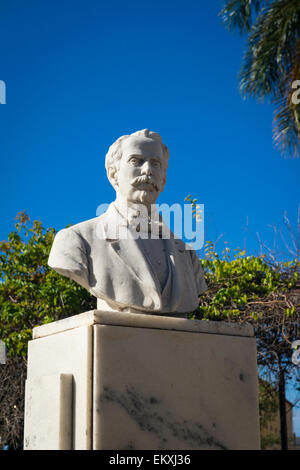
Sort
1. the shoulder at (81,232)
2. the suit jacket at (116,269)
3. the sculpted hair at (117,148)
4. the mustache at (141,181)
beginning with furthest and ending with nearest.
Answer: the sculpted hair at (117,148), the mustache at (141,181), the shoulder at (81,232), the suit jacket at (116,269)

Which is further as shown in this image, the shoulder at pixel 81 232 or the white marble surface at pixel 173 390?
the shoulder at pixel 81 232

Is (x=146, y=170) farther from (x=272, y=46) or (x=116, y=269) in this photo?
(x=272, y=46)

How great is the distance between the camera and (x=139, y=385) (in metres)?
3.46

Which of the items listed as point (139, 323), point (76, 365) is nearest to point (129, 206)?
point (139, 323)

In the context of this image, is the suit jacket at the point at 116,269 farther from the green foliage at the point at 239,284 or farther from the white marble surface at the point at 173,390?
the green foliage at the point at 239,284

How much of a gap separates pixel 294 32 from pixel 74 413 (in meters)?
7.72

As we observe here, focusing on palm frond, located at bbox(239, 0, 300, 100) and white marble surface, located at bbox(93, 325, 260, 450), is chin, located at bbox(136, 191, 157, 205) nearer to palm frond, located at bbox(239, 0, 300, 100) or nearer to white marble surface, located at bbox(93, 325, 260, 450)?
white marble surface, located at bbox(93, 325, 260, 450)

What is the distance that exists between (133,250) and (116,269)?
0.69 feet

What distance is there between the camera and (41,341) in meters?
3.90

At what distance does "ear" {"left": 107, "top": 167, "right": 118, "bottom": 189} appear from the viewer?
428cm

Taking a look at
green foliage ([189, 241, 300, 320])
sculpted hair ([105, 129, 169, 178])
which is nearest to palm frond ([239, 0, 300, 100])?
green foliage ([189, 241, 300, 320])

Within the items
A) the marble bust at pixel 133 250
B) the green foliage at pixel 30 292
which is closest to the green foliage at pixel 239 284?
the green foliage at pixel 30 292

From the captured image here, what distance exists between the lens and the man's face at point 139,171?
4.12 meters
